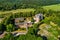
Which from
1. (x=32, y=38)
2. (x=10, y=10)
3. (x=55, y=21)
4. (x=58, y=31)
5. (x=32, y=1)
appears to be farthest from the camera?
(x=32, y=1)

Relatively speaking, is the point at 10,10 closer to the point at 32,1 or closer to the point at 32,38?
the point at 32,1

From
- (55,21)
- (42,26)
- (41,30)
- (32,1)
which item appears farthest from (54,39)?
(32,1)

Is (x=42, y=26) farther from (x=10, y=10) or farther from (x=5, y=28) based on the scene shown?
(x=10, y=10)

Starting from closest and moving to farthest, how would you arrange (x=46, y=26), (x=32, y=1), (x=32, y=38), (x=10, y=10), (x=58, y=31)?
(x=32, y=38)
(x=58, y=31)
(x=46, y=26)
(x=10, y=10)
(x=32, y=1)

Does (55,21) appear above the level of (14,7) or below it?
above

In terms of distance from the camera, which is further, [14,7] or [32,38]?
[14,7]

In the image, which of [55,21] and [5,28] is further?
[55,21]

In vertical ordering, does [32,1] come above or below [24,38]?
below

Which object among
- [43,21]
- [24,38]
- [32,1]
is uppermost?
[24,38]

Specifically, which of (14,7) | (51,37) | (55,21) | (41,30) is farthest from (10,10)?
(51,37)
